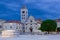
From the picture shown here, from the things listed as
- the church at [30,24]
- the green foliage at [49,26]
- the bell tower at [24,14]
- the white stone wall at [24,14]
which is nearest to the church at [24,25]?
the church at [30,24]

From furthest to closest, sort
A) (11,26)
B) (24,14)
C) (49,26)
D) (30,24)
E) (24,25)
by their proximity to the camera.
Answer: (24,14) → (24,25) → (11,26) → (30,24) → (49,26)

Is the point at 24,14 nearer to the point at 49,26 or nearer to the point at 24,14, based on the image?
the point at 24,14

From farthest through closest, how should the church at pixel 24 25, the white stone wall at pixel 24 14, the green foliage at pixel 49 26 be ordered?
the white stone wall at pixel 24 14
the church at pixel 24 25
the green foliage at pixel 49 26

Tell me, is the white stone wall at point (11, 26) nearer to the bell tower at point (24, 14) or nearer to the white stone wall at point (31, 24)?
the white stone wall at point (31, 24)

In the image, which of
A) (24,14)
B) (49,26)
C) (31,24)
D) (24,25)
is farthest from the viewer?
(24,14)

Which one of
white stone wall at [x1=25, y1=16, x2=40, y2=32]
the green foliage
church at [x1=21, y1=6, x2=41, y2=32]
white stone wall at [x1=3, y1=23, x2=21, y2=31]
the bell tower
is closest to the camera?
the green foliage

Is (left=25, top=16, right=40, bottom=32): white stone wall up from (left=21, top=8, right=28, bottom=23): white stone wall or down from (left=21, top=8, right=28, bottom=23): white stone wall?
down

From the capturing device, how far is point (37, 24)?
44.0 m

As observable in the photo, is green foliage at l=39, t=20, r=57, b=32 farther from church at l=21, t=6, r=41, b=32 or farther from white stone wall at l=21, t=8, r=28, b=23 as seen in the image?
white stone wall at l=21, t=8, r=28, b=23

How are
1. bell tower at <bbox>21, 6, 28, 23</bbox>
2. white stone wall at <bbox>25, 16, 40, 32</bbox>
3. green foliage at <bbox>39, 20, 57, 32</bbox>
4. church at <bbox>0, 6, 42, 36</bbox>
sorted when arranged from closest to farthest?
green foliage at <bbox>39, 20, 57, 32</bbox> < church at <bbox>0, 6, 42, 36</bbox> < white stone wall at <bbox>25, 16, 40, 32</bbox> < bell tower at <bbox>21, 6, 28, 23</bbox>

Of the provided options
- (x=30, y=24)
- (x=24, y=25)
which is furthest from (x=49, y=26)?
(x=24, y=25)

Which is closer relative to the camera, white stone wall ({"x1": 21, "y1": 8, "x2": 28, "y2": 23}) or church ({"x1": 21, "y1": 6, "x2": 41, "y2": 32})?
church ({"x1": 21, "y1": 6, "x2": 41, "y2": 32})

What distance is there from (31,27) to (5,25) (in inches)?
243

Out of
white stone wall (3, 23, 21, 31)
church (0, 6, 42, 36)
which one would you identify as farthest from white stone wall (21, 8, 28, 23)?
white stone wall (3, 23, 21, 31)
